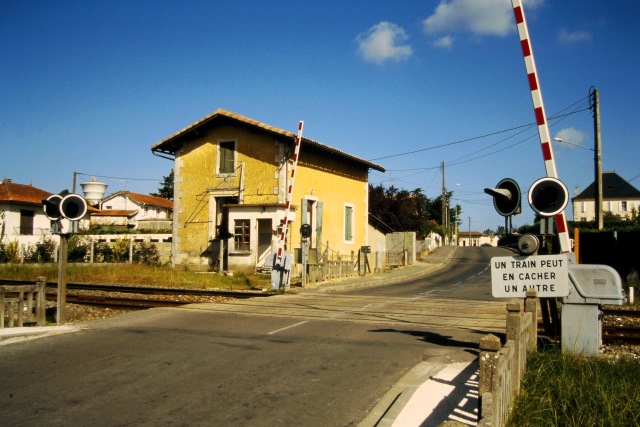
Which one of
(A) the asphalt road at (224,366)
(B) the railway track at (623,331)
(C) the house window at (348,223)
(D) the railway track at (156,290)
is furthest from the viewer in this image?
(C) the house window at (348,223)

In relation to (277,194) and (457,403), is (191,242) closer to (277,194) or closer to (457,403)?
(277,194)

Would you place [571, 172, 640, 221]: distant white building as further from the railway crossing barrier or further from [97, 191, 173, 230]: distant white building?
the railway crossing barrier

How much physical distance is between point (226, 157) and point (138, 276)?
7.02 meters

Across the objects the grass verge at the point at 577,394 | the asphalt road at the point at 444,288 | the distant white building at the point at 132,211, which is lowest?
the asphalt road at the point at 444,288

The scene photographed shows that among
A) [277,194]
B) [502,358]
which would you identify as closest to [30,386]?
[502,358]

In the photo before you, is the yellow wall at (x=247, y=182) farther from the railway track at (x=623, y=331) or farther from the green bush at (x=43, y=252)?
the railway track at (x=623, y=331)

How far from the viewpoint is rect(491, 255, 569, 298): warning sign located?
597 centimetres

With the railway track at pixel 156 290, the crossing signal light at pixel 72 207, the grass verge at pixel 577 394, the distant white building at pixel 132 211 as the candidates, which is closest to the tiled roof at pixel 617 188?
the distant white building at pixel 132 211

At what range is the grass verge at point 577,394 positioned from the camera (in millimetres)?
4238

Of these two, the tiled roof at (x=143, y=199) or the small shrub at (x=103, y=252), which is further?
the tiled roof at (x=143, y=199)

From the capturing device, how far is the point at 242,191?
2525 cm

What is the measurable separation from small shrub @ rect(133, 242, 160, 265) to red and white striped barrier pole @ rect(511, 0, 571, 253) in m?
24.4

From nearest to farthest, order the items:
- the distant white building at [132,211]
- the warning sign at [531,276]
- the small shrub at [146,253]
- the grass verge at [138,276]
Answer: the warning sign at [531,276] < the grass verge at [138,276] < the small shrub at [146,253] < the distant white building at [132,211]

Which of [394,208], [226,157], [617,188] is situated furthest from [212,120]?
[617,188]
